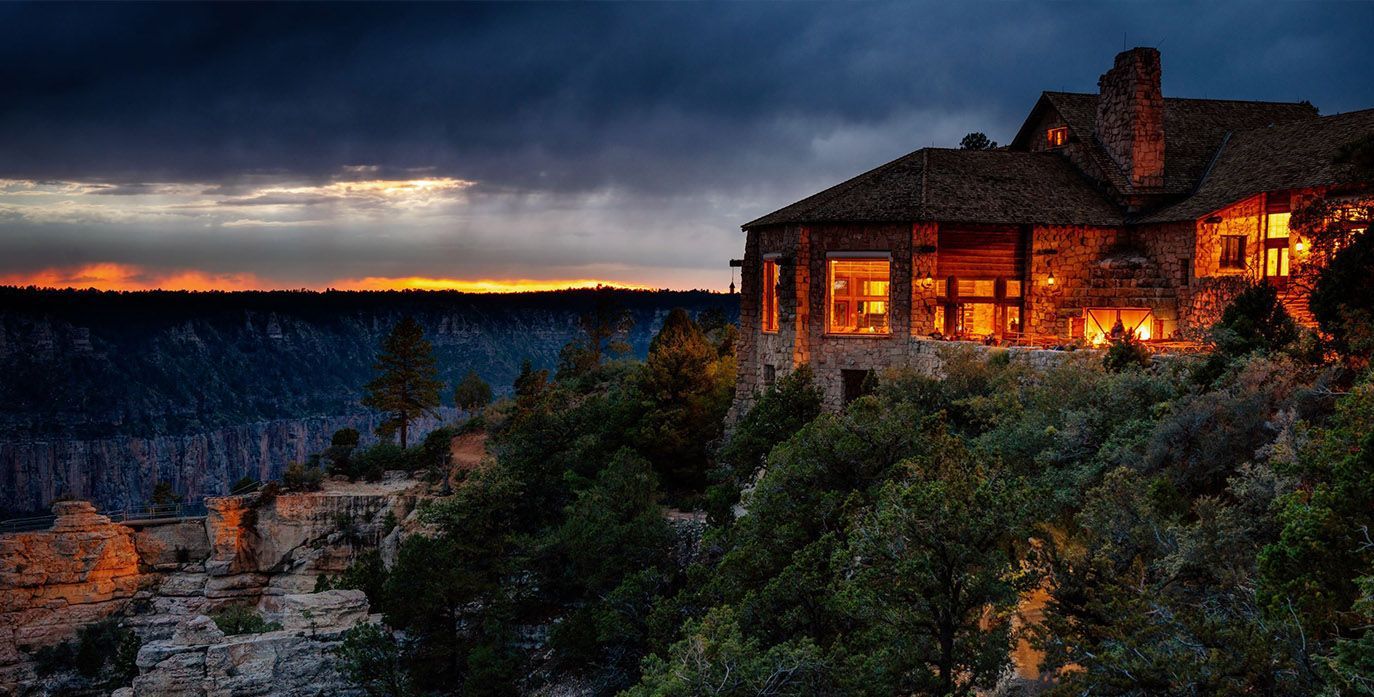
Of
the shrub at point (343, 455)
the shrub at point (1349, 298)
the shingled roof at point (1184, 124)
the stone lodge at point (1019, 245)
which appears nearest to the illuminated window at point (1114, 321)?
the stone lodge at point (1019, 245)

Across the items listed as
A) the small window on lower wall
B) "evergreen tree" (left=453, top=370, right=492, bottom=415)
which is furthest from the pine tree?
the small window on lower wall

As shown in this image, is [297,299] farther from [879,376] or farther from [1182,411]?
[1182,411]

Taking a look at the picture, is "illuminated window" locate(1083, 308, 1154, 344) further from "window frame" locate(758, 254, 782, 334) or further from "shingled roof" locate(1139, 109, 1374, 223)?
"window frame" locate(758, 254, 782, 334)

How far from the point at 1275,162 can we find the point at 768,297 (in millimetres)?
13043

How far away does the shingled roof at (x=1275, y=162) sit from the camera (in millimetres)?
20094

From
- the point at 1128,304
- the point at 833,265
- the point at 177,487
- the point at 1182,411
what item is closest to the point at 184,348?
the point at 177,487

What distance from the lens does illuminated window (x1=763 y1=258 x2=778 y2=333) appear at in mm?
26391

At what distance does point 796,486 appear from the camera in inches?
565

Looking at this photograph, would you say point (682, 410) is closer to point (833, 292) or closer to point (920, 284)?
point (833, 292)

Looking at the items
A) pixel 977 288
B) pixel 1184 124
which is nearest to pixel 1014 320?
pixel 977 288

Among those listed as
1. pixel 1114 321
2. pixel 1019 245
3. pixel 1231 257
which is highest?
pixel 1019 245

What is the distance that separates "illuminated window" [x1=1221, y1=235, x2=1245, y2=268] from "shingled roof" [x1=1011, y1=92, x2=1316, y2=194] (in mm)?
2701

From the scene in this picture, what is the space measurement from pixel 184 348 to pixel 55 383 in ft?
40.3

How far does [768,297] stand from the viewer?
26734 millimetres
